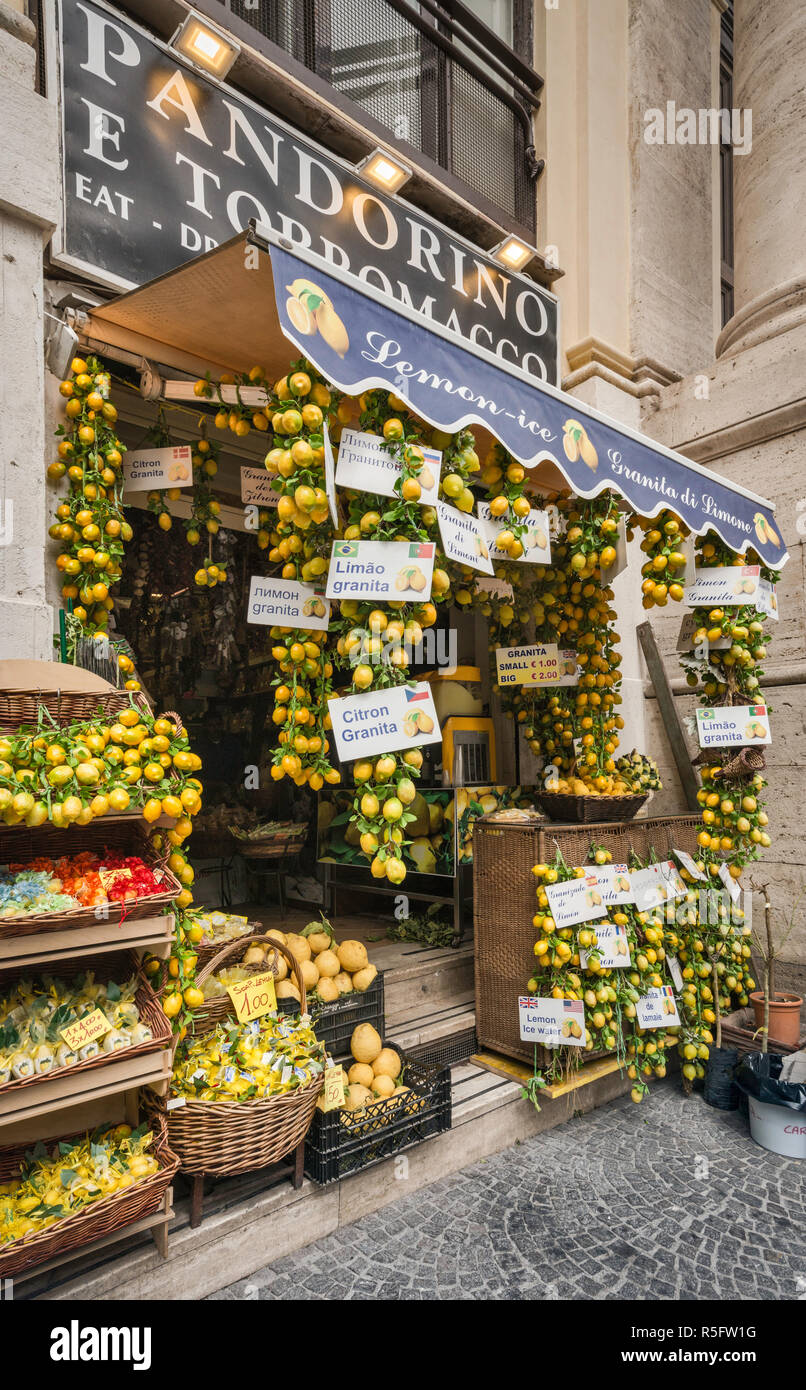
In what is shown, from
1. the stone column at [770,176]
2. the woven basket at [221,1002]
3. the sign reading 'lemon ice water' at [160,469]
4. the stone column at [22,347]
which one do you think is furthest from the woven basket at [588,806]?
the stone column at [770,176]

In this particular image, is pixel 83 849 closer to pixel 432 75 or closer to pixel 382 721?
pixel 382 721

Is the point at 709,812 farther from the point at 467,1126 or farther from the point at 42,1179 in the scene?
the point at 42,1179

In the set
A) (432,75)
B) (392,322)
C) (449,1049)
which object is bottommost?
(449,1049)

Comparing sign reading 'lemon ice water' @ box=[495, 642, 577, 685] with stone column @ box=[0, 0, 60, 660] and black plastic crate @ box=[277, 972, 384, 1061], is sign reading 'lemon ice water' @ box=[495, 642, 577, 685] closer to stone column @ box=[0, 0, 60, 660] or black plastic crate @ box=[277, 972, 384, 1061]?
black plastic crate @ box=[277, 972, 384, 1061]

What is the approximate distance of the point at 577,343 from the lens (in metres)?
6.26

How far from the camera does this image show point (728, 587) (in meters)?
4.36

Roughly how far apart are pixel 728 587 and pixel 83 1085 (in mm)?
3967

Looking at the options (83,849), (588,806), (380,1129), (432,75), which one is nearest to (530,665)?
(588,806)

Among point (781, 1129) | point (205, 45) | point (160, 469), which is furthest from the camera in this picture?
point (205, 45)

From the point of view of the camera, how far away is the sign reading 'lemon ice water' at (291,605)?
111 inches

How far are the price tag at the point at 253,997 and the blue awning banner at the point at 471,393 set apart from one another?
88.9 inches

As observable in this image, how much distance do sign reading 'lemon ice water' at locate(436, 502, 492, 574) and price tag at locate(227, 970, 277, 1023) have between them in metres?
1.85
